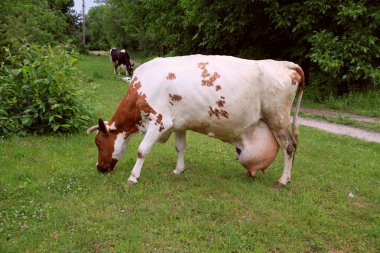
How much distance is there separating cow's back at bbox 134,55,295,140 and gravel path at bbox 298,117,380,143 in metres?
5.02

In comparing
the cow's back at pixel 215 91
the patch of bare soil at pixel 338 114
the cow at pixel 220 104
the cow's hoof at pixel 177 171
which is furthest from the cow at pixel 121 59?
the cow's back at pixel 215 91

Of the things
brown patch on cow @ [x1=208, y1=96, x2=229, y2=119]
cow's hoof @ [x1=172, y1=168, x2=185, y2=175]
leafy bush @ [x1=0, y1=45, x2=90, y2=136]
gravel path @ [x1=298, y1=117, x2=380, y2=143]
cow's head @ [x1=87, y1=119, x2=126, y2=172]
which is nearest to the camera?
brown patch on cow @ [x1=208, y1=96, x2=229, y2=119]

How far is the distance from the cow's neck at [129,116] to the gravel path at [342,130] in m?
6.20

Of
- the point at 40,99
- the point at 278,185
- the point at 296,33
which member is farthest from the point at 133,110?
the point at 296,33

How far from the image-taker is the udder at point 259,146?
6.24 meters

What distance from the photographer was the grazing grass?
4605 millimetres

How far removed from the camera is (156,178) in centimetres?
651

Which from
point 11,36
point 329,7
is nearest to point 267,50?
point 329,7

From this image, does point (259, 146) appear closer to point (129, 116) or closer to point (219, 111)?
point (219, 111)

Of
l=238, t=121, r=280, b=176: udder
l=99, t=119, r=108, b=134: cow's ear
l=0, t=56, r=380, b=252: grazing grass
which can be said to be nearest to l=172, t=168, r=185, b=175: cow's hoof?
l=0, t=56, r=380, b=252: grazing grass

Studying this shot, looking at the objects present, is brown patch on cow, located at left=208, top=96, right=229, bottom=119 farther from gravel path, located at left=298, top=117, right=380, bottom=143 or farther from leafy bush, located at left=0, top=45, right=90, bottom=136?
gravel path, located at left=298, top=117, right=380, bottom=143

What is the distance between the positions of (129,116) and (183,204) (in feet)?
5.50

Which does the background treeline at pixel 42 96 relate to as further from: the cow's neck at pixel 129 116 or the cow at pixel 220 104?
the cow at pixel 220 104

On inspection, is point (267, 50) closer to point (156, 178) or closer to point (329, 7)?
point (329, 7)
